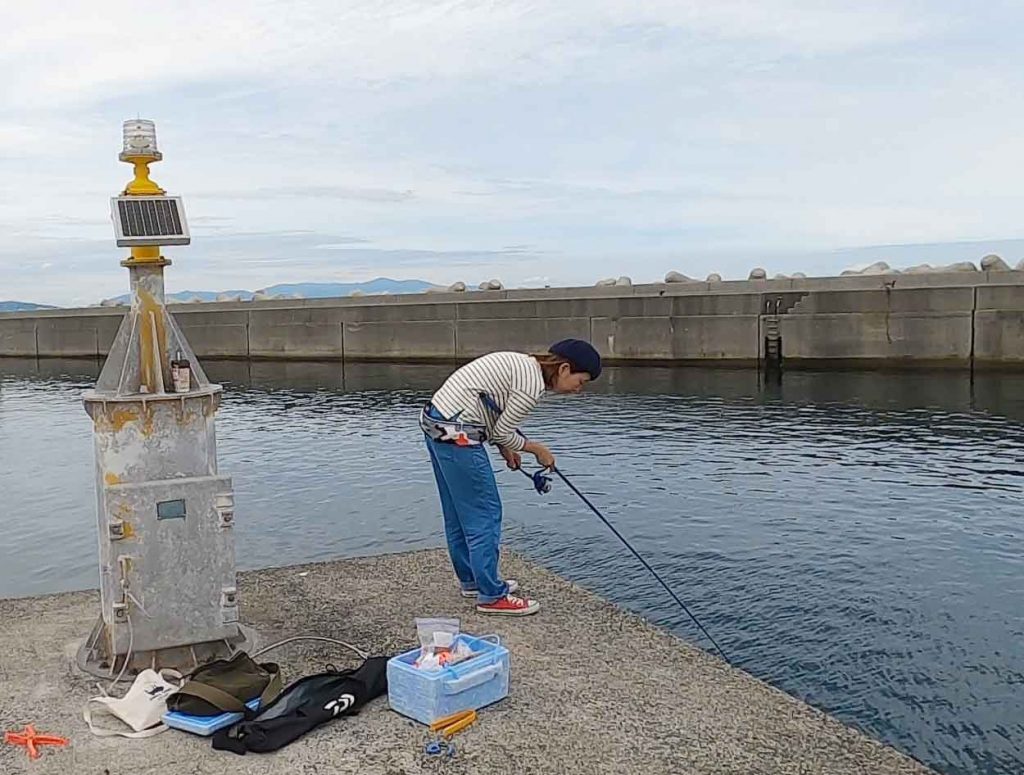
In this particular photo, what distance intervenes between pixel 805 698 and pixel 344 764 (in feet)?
8.52

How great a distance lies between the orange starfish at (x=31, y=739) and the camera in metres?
3.79

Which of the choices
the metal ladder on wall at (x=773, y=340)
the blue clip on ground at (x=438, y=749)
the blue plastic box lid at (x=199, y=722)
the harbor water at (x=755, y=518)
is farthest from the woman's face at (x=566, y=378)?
the metal ladder on wall at (x=773, y=340)

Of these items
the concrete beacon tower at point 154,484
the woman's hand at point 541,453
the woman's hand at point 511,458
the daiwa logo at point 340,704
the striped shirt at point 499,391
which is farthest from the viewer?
the woman's hand at point 511,458

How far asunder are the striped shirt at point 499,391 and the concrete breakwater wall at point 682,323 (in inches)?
787

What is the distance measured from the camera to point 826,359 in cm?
2433

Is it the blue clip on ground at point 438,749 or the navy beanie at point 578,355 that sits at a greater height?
the navy beanie at point 578,355

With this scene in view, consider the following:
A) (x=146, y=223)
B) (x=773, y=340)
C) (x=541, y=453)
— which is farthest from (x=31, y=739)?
(x=773, y=340)

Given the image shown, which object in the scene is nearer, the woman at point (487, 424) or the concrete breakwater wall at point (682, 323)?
the woman at point (487, 424)

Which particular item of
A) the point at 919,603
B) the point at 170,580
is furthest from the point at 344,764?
the point at 919,603

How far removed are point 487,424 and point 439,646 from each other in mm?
1352

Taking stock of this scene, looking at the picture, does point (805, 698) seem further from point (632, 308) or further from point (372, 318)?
point (372, 318)

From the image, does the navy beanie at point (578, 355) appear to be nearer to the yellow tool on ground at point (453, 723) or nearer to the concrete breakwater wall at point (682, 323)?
the yellow tool on ground at point (453, 723)

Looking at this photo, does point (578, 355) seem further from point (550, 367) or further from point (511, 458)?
point (511, 458)

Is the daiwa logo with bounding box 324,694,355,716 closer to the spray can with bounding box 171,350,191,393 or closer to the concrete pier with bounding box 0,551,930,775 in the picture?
the concrete pier with bounding box 0,551,930,775
